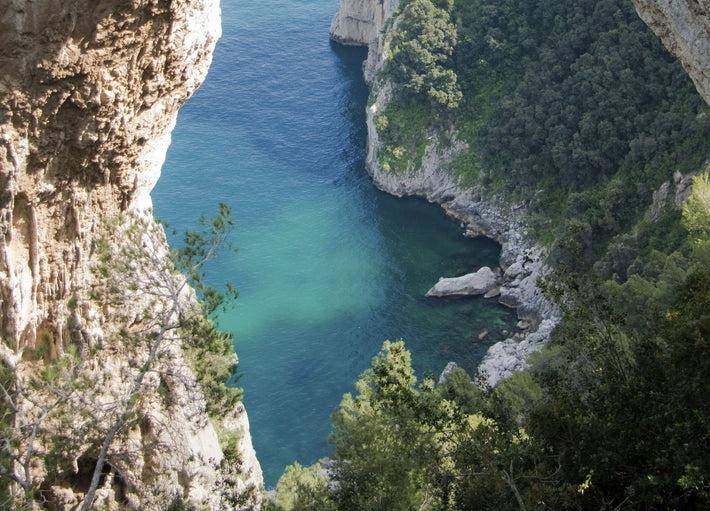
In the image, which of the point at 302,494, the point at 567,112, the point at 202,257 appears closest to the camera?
the point at 202,257

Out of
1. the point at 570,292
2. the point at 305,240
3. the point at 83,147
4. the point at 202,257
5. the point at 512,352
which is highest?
the point at 83,147

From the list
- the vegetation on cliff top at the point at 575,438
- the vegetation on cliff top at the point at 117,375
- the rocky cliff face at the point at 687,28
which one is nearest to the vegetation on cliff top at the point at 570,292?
the vegetation on cliff top at the point at 575,438

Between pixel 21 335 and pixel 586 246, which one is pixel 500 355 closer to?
pixel 586 246

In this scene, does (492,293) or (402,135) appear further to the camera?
(402,135)

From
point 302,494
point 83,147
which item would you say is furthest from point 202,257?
point 302,494

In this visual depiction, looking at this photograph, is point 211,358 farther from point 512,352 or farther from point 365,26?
point 365,26

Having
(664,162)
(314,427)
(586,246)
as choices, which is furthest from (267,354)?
(664,162)

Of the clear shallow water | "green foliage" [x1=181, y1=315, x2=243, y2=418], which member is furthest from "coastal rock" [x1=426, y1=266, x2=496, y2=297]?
"green foliage" [x1=181, y1=315, x2=243, y2=418]

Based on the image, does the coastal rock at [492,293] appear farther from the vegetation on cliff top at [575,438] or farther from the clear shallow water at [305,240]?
the vegetation on cliff top at [575,438]
